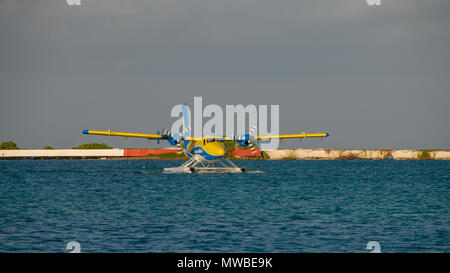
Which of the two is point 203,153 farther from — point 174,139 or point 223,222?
point 223,222

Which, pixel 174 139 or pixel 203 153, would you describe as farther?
pixel 174 139

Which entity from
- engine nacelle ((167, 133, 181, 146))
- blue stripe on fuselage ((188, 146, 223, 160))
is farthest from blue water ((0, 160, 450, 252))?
engine nacelle ((167, 133, 181, 146))

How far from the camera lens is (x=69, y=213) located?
30.3m

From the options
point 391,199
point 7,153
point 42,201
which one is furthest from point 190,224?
point 7,153

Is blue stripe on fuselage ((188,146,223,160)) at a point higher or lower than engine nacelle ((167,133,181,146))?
lower

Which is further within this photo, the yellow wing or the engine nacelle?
the engine nacelle

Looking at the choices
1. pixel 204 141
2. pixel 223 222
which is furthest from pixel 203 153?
pixel 223 222

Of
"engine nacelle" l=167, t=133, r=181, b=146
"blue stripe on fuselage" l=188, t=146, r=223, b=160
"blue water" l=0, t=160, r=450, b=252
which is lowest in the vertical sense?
"blue water" l=0, t=160, r=450, b=252

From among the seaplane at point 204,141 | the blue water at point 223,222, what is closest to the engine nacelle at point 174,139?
the seaplane at point 204,141

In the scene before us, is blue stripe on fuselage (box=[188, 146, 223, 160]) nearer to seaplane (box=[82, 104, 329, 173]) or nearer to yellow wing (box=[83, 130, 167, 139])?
seaplane (box=[82, 104, 329, 173])

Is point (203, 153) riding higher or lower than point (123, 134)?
lower

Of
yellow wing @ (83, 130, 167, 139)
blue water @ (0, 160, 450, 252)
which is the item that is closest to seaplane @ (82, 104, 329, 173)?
yellow wing @ (83, 130, 167, 139)
